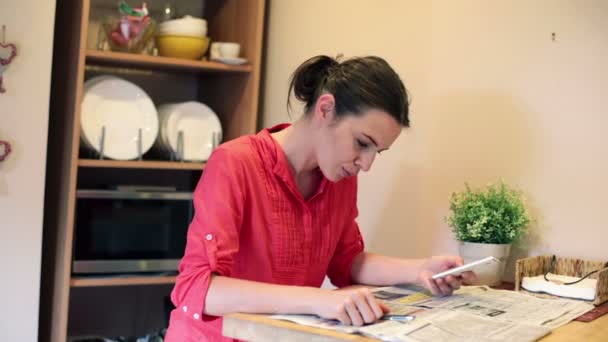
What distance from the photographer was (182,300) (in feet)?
4.37

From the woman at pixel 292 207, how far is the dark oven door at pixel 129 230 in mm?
959

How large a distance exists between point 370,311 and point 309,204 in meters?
0.45

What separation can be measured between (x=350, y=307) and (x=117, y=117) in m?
1.47

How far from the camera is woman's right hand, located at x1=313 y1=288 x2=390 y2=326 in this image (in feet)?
3.77

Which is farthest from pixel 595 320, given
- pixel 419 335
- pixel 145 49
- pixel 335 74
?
pixel 145 49

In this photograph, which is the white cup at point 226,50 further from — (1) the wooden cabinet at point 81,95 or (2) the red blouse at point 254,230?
(2) the red blouse at point 254,230

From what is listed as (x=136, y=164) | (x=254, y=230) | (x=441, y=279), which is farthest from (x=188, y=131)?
(x=441, y=279)

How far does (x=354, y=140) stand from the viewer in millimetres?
1418

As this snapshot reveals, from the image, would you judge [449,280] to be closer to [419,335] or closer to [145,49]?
[419,335]

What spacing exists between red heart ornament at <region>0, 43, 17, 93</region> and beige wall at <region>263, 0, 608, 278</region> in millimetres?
922

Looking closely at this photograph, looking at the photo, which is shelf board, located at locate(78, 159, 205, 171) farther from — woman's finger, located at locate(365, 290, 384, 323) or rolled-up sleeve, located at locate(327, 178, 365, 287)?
woman's finger, located at locate(365, 290, 384, 323)

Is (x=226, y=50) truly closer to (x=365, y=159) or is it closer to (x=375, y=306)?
(x=365, y=159)

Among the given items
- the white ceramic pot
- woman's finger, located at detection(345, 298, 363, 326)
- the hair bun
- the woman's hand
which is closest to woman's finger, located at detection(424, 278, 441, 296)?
the woman's hand

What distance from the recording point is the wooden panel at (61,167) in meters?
2.25
